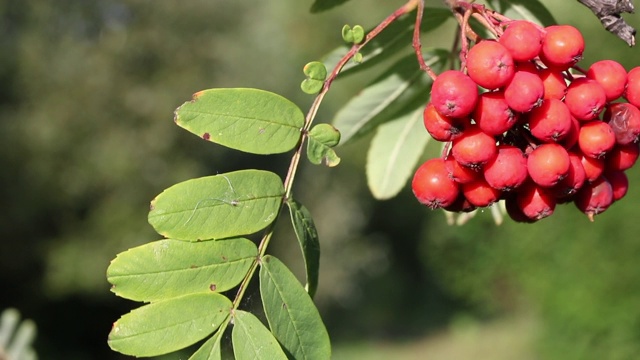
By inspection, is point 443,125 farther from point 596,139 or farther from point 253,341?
point 253,341

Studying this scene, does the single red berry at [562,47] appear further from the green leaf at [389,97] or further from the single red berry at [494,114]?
the green leaf at [389,97]

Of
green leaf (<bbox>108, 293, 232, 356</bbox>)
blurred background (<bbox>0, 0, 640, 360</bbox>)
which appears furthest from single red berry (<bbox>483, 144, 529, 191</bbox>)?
blurred background (<bbox>0, 0, 640, 360</bbox>)

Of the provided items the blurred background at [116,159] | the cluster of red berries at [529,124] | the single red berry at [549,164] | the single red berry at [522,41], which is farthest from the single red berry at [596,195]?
the blurred background at [116,159]

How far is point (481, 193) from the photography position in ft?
3.89

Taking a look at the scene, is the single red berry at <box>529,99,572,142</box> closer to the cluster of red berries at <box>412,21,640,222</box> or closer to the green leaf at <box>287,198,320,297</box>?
the cluster of red berries at <box>412,21,640,222</box>

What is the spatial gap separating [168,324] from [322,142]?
40cm

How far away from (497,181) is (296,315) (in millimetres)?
372

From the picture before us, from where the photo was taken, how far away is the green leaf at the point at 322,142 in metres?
1.30

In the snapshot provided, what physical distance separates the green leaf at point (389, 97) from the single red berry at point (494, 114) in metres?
0.63

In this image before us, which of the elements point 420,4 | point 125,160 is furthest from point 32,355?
point 125,160

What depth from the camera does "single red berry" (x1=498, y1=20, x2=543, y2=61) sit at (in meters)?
1.11

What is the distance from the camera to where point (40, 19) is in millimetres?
13539

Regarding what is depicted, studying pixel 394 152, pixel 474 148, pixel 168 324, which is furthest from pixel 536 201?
pixel 394 152

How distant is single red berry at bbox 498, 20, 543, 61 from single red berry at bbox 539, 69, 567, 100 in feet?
0.18
